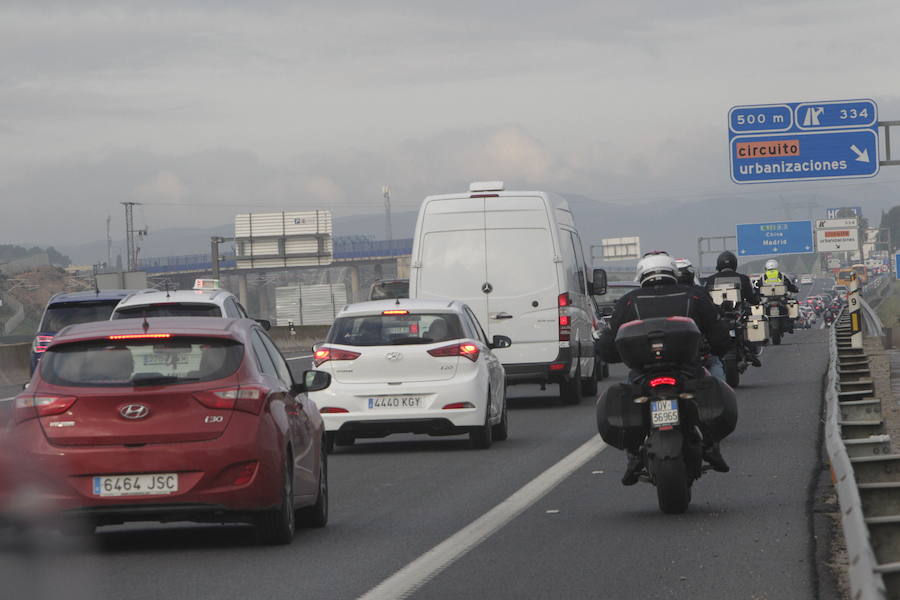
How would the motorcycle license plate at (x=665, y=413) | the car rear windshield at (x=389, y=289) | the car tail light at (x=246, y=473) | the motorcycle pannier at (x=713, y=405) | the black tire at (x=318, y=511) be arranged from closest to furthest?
the car tail light at (x=246, y=473) < the motorcycle license plate at (x=665, y=413) < the motorcycle pannier at (x=713, y=405) < the black tire at (x=318, y=511) < the car rear windshield at (x=389, y=289)

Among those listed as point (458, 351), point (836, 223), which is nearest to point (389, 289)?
point (458, 351)

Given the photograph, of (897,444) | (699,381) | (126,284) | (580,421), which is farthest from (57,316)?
(126,284)

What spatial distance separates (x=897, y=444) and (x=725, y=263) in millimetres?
9974

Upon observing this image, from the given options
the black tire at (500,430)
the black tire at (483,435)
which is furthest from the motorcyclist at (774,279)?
the black tire at (483,435)

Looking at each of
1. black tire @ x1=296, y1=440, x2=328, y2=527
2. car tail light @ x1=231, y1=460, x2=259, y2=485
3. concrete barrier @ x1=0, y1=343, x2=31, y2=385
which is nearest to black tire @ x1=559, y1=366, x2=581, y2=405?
black tire @ x1=296, y1=440, x2=328, y2=527

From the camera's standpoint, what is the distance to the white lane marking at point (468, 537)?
335 inches

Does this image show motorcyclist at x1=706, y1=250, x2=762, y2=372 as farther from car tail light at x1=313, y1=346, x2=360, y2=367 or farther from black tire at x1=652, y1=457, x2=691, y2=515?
black tire at x1=652, y1=457, x2=691, y2=515

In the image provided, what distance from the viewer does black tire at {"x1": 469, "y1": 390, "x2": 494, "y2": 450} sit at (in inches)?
664

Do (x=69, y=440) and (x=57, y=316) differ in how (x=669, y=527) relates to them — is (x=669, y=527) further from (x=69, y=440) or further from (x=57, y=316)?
(x=57, y=316)

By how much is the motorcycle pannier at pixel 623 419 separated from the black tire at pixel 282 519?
199 cm

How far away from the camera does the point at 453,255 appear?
22.6 meters

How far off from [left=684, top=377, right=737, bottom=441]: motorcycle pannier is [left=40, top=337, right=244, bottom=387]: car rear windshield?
2.89 m

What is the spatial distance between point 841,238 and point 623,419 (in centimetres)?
9120

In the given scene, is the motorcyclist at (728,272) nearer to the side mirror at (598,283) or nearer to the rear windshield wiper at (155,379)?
the side mirror at (598,283)
